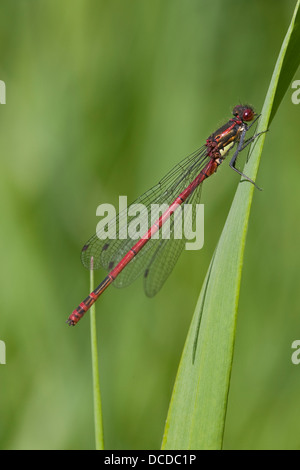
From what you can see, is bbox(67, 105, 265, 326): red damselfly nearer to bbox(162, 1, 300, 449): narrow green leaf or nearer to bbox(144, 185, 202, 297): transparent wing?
bbox(144, 185, 202, 297): transparent wing

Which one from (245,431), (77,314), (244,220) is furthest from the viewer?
(245,431)

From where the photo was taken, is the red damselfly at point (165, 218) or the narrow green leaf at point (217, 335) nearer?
the narrow green leaf at point (217, 335)

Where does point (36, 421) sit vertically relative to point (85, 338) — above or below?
below

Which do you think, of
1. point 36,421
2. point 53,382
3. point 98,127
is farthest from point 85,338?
point 98,127

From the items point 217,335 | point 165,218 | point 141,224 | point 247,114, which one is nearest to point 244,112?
point 247,114

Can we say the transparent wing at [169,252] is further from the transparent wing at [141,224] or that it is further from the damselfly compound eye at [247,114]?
the damselfly compound eye at [247,114]

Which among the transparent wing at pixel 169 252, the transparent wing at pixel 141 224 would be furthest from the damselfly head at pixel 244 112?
the transparent wing at pixel 169 252

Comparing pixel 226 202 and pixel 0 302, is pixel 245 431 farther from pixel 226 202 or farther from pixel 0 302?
pixel 0 302
